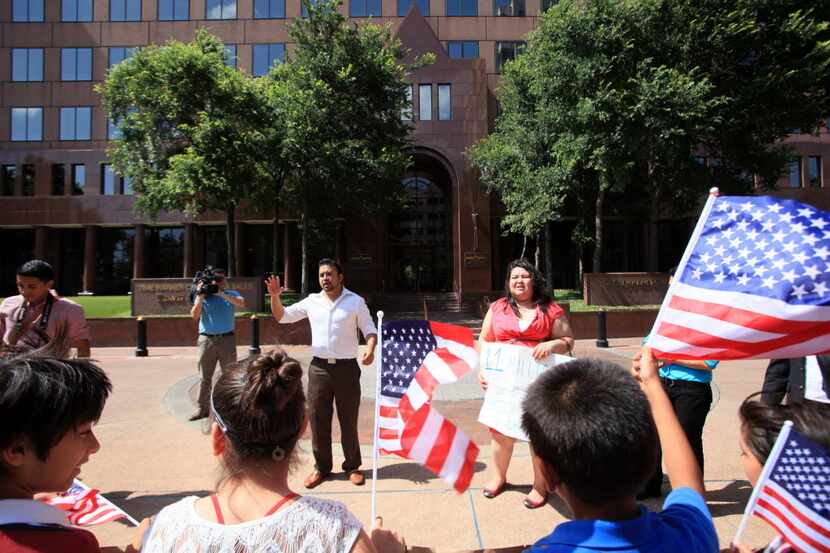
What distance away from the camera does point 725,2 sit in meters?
17.2

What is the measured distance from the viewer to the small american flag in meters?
2.42

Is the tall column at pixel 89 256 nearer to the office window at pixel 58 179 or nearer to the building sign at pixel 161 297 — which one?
the office window at pixel 58 179

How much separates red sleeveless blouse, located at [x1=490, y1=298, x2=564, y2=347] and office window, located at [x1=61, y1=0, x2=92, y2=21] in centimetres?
4018

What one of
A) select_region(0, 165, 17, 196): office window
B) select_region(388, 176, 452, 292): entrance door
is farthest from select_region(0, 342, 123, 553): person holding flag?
select_region(0, 165, 17, 196): office window

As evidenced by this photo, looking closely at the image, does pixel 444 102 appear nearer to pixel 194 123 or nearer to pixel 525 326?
pixel 194 123

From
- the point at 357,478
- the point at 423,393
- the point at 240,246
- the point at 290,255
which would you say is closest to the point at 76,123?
the point at 240,246

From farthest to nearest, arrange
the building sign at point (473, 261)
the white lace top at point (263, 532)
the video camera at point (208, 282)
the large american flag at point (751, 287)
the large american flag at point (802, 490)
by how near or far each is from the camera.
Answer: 1. the building sign at point (473, 261)
2. the video camera at point (208, 282)
3. the large american flag at point (751, 287)
4. the large american flag at point (802, 490)
5. the white lace top at point (263, 532)

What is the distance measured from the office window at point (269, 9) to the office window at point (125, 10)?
770 cm

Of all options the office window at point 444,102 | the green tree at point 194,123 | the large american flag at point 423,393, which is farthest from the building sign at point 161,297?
the office window at point 444,102

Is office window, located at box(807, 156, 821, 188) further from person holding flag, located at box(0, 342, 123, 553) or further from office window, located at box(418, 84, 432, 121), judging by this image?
person holding flag, located at box(0, 342, 123, 553)

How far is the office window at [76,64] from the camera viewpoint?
110 ft

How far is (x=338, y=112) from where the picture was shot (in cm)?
1930

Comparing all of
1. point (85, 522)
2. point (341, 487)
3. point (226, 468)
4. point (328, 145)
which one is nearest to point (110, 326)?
point (328, 145)

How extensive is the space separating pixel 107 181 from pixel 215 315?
31.9m
